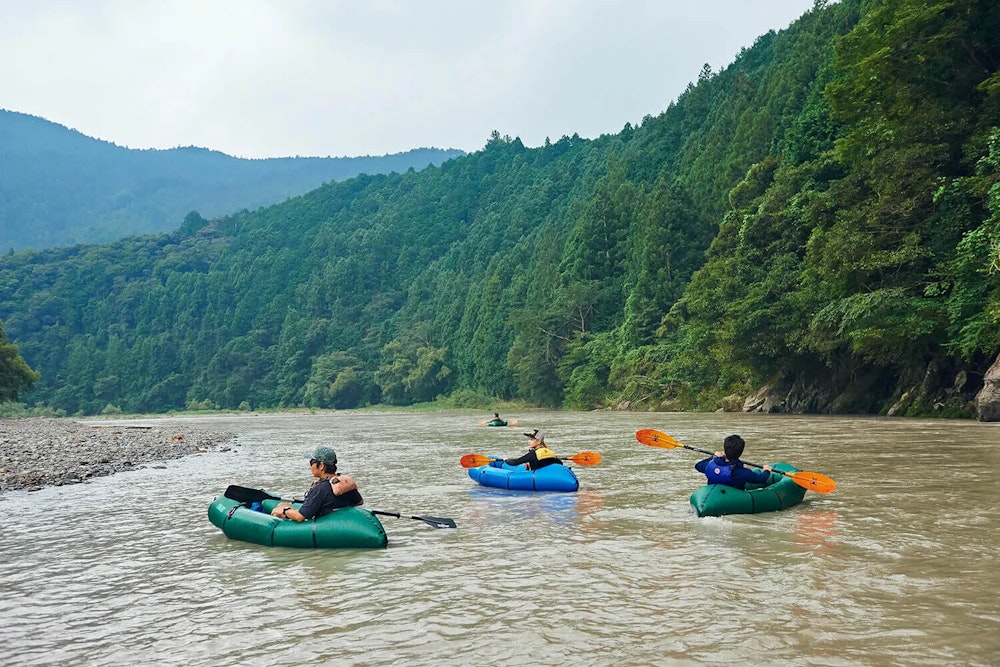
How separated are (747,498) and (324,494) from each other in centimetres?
480

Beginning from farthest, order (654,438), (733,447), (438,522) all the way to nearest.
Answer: (654,438) < (733,447) < (438,522)

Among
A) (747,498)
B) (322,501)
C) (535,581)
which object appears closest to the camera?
(535,581)

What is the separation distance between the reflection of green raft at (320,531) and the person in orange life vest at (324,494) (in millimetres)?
92

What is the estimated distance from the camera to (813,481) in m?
9.89

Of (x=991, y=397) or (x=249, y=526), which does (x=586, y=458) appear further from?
(x=991, y=397)

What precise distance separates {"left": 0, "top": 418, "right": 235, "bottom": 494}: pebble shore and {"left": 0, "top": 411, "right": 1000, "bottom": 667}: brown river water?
1.78 m

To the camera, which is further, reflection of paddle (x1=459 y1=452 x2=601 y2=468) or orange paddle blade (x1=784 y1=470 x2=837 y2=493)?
reflection of paddle (x1=459 y1=452 x2=601 y2=468)

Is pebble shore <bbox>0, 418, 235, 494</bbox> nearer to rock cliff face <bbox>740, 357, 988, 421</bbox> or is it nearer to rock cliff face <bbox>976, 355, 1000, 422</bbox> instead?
rock cliff face <bbox>976, 355, 1000, 422</bbox>

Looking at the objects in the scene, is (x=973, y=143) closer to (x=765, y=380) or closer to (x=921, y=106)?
(x=921, y=106)

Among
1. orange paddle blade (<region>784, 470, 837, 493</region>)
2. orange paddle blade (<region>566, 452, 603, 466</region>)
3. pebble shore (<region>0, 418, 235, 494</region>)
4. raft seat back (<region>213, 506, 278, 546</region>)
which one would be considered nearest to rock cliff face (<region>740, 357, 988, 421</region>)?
orange paddle blade (<region>566, 452, 603, 466</region>)

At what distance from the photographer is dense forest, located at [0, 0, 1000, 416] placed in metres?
23.4

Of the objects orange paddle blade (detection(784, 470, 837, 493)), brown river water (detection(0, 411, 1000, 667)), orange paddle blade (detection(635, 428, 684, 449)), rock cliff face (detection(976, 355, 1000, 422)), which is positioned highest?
rock cliff face (detection(976, 355, 1000, 422))

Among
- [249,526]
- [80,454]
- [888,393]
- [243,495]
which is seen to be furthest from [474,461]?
[888,393]

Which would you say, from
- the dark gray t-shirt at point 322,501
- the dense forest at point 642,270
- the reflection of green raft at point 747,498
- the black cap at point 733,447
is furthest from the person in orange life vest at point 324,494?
the dense forest at point 642,270
